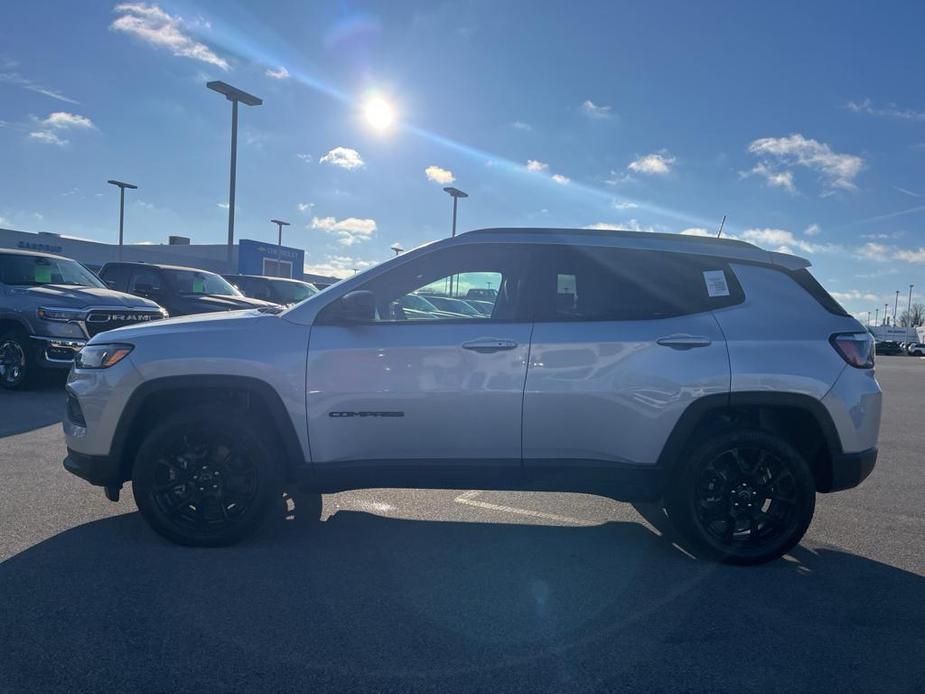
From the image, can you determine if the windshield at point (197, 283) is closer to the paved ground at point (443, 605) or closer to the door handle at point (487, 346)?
the paved ground at point (443, 605)

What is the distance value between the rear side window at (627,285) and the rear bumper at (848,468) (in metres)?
1.09

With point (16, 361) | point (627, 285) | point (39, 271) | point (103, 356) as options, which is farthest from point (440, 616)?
point (39, 271)

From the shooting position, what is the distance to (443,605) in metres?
3.27

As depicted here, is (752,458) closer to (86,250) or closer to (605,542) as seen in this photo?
(605,542)

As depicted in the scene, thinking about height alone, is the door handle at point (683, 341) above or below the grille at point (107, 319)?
above

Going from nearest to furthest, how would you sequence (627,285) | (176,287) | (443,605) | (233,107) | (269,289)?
(443,605) < (627,285) < (176,287) < (269,289) < (233,107)

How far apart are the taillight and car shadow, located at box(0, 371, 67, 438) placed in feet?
23.7

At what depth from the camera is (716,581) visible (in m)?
3.69

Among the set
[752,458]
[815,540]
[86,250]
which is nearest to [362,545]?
[752,458]

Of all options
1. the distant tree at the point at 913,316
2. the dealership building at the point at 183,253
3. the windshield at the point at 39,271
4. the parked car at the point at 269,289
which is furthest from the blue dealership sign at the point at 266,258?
the distant tree at the point at 913,316

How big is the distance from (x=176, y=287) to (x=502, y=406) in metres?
10.5

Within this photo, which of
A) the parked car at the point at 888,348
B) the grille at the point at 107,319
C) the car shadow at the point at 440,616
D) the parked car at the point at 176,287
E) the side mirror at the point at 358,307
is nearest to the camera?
the car shadow at the point at 440,616

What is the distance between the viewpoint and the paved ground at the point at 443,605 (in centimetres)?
268

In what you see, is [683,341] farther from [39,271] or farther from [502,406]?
[39,271]
